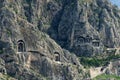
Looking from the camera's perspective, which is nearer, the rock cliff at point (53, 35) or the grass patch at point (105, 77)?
the rock cliff at point (53, 35)

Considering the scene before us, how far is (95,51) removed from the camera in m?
129

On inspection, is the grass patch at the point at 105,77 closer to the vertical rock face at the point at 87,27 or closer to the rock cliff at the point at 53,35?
the rock cliff at the point at 53,35

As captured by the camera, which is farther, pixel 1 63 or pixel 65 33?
pixel 65 33

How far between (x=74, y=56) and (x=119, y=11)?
24.3m

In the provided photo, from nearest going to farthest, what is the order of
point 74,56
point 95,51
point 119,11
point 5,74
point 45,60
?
1. point 5,74
2. point 45,60
3. point 74,56
4. point 95,51
5. point 119,11

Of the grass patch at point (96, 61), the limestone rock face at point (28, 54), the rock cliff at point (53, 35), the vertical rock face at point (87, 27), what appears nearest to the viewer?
the limestone rock face at point (28, 54)

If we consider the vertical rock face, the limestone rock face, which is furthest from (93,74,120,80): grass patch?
the vertical rock face

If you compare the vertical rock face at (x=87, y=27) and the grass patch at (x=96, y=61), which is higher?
the vertical rock face at (x=87, y=27)

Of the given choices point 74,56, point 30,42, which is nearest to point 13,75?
point 30,42

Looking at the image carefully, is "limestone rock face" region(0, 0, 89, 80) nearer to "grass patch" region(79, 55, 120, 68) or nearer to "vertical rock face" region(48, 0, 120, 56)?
"grass patch" region(79, 55, 120, 68)

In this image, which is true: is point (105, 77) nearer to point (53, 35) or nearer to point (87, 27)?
point (87, 27)

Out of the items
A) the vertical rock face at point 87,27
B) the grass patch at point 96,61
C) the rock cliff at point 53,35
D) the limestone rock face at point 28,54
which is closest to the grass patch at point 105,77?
the rock cliff at point 53,35

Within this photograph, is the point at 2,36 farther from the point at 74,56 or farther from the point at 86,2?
the point at 86,2

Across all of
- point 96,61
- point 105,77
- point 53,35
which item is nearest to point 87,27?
point 53,35
